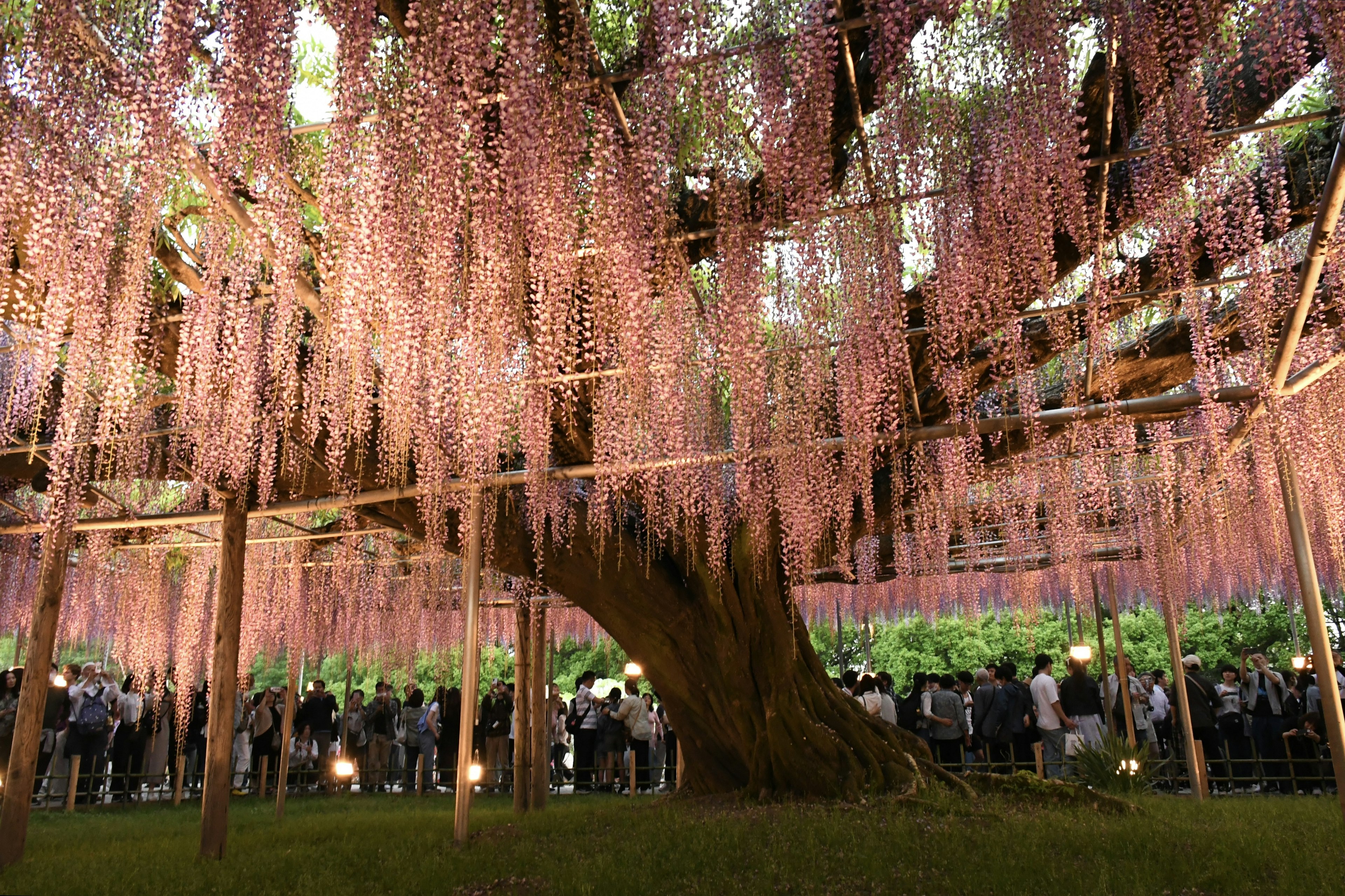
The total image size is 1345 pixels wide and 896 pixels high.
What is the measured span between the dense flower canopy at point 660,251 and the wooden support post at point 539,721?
5.62 ft

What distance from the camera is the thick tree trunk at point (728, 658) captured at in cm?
677

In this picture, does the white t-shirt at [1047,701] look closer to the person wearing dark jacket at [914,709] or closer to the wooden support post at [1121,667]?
the wooden support post at [1121,667]

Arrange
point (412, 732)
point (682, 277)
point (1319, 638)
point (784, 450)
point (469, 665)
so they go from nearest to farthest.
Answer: point (682, 277), point (1319, 638), point (469, 665), point (784, 450), point (412, 732)

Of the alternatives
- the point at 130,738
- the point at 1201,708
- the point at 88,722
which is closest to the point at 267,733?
the point at 130,738

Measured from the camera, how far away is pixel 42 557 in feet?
19.1

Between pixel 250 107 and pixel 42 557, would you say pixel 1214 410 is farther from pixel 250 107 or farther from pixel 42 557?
pixel 42 557

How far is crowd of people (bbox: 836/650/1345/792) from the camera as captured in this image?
28.9ft

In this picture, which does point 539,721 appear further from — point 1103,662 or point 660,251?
point 1103,662

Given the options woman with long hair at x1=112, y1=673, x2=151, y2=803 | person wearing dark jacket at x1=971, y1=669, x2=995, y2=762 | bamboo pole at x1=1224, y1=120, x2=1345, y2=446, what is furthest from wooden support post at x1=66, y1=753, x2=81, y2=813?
bamboo pole at x1=1224, y1=120, x2=1345, y2=446

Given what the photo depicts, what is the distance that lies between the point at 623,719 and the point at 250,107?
27.7ft

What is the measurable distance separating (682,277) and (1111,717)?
671 cm

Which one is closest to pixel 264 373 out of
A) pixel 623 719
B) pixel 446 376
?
pixel 446 376

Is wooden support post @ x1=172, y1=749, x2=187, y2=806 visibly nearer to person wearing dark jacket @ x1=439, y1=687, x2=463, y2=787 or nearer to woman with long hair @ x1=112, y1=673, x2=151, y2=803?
woman with long hair @ x1=112, y1=673, x2=151, y2=803

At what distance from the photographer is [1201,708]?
904 centimetres
